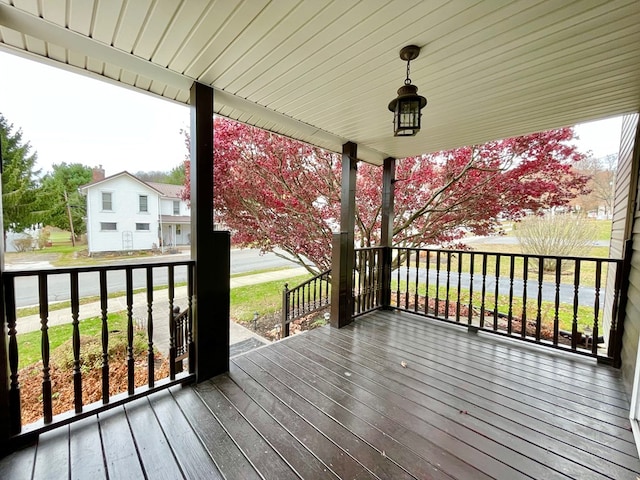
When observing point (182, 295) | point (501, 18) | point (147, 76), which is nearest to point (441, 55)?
point (501, 18)

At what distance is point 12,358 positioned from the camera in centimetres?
136

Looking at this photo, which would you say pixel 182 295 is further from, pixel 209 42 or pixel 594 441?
pixel 594 441

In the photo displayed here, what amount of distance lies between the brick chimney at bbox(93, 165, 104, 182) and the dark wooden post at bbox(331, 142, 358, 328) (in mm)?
2618

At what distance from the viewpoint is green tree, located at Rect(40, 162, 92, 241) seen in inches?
89.1

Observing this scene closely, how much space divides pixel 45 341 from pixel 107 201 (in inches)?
68.0

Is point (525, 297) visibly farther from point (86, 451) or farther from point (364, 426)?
point (86, 451)

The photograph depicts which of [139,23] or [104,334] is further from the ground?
[139,23]

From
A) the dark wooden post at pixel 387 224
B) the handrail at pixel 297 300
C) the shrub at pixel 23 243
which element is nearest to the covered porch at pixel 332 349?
the shrub at pixel 23 243

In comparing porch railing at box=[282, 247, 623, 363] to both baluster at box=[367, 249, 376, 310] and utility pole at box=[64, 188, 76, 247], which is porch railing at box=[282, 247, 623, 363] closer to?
baluster at box=[367, 249, 376, 310]

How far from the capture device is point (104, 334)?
5.29 ft

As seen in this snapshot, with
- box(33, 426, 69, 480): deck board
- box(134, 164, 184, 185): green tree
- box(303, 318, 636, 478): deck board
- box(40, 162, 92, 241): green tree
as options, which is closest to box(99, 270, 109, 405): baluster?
box(33, 426, 69, 480): deck board

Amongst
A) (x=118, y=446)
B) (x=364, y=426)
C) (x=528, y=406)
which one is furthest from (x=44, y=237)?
(x=528, y=406)

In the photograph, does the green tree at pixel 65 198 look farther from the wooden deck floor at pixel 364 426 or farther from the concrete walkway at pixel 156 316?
the wooden deck floor at pixel 364 426

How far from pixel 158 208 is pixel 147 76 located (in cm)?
169
